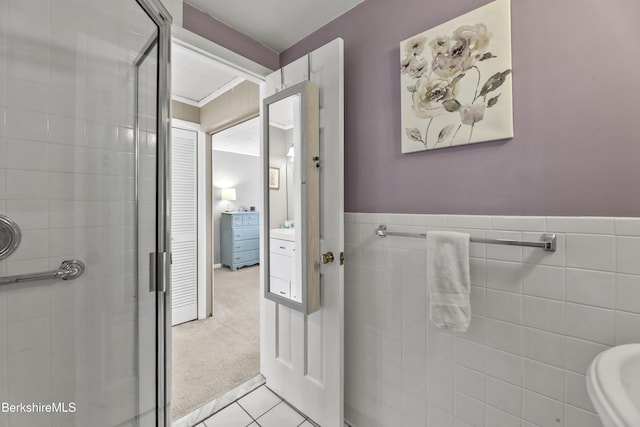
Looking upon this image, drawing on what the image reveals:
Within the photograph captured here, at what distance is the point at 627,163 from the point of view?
77 centimetres

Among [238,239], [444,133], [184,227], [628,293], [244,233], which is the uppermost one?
[444,133]

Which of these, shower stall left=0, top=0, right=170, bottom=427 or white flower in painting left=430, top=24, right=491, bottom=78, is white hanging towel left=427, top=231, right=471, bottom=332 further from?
shower stall left=0, top=0, right=170, bottom=427

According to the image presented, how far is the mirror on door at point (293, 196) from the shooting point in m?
1.33

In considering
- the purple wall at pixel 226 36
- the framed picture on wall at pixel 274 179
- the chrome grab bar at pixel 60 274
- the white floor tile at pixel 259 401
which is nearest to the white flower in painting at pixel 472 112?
the framed picture on wall at pixel 274 179

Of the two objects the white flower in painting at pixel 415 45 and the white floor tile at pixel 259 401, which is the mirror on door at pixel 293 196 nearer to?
the white flower in painting at pixel 415 45

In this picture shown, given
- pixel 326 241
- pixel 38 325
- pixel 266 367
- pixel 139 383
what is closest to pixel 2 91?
pixel 38 325

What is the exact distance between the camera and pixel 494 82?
96cm

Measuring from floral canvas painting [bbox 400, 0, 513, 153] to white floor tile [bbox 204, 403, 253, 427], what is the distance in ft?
5.73

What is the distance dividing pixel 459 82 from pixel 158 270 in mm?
1504

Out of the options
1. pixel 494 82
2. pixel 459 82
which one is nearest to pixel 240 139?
pixel 459 82

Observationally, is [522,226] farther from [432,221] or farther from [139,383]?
[139,383]

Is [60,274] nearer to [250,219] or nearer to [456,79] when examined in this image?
[456,79]

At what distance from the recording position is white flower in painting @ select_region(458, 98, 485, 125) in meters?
0.99

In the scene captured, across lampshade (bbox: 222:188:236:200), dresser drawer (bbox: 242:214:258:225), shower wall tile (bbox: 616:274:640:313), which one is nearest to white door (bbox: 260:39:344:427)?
shower wall tile (bbox: 616:274:640:313)
